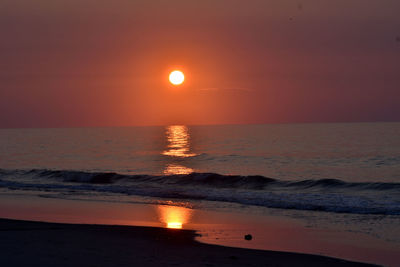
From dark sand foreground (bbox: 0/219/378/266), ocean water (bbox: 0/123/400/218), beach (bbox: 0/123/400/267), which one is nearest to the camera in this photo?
dark sand foreground (bbox: 0/219/378/266)

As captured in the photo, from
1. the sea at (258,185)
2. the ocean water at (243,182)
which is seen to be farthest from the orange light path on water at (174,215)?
the ocean water at (243,182)

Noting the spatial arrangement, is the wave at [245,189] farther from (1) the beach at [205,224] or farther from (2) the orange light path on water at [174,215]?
(2) the orange light path on water at [174,215]

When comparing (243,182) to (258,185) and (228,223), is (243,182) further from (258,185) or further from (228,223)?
(228,223)

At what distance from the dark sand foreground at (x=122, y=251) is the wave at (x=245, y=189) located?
9.15 metres

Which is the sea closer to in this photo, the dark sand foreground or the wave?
the wave

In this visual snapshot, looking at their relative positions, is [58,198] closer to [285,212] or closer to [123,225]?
[123,225]

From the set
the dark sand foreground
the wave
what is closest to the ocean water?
the wave

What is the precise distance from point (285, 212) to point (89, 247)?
10.1 metres

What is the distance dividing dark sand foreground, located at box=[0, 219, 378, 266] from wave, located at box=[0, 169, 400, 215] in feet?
30.0

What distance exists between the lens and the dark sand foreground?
11711 millimetres

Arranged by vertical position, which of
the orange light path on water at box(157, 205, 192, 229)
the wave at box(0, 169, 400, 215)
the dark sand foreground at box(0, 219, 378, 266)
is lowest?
the dark sand foreground at box(0, 219, 378, 266)

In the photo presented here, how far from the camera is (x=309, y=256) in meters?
12.7

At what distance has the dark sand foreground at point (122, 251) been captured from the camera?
38.4ft

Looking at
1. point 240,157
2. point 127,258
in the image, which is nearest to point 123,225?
point 127,258
